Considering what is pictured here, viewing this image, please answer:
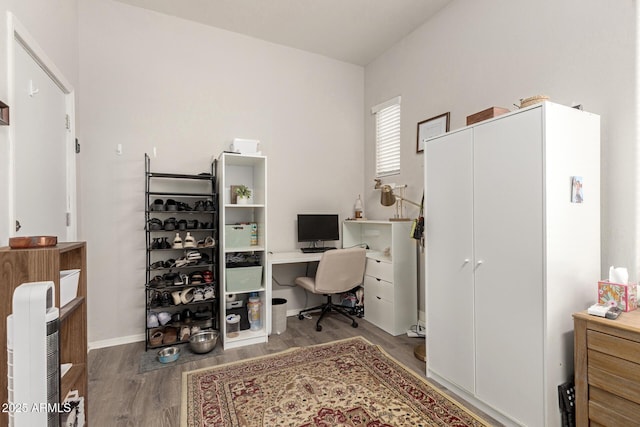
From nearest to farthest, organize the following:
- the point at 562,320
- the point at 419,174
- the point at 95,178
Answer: the point at 562,320
the point at 95,178
the point at 419,174

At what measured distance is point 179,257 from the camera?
306cm

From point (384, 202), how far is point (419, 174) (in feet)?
1.59

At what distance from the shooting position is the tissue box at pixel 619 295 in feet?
4.99

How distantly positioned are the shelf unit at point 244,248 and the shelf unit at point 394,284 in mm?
1162

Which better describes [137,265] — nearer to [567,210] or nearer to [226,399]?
[226,399]

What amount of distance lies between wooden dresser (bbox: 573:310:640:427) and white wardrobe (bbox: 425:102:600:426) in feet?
0.37

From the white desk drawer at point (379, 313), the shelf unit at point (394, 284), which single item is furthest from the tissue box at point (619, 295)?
the white desk drawer at point (379, 313)

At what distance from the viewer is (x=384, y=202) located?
341 cm

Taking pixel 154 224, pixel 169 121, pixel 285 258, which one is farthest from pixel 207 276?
pixel 169 121

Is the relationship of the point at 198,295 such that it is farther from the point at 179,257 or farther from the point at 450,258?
the point at 450,258

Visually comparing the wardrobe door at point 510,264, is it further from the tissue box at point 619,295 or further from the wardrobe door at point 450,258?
the tissue box at point 619,295

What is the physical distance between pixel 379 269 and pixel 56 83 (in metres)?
3.22

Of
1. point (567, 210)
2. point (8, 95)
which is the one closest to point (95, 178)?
point (8, 95)

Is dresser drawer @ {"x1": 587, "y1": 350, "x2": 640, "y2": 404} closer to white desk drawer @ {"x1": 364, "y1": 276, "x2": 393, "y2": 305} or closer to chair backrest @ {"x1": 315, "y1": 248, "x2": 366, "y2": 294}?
white desk drawer @ {"x1": 364, "y1": 276, "x2": 393, "y2": 305}
